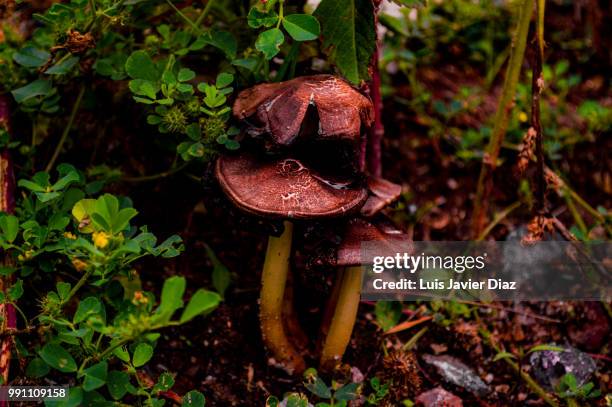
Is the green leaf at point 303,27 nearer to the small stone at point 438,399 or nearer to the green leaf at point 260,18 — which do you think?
the green leaf at point 260,18

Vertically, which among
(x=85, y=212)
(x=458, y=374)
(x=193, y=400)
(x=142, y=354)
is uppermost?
(x=85, y=212)

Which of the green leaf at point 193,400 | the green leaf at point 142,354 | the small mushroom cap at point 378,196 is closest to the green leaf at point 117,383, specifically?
the green leaf at point 142,354

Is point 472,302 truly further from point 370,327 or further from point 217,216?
point 217,216

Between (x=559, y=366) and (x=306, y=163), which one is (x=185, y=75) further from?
(x=559, y=366)

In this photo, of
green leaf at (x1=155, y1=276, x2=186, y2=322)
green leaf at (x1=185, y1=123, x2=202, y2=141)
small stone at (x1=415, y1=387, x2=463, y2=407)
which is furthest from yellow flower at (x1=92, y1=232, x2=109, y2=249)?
small stone at (x1=415, y1=387, x2=463, y2=407)

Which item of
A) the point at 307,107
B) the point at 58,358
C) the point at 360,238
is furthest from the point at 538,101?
the point at 58,358

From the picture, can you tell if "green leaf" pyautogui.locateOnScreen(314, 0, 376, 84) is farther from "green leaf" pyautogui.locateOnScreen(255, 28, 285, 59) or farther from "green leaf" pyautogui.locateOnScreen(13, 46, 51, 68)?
"green leaf" pyautogui.locateOnScreen(13, 46, 51, 68)
